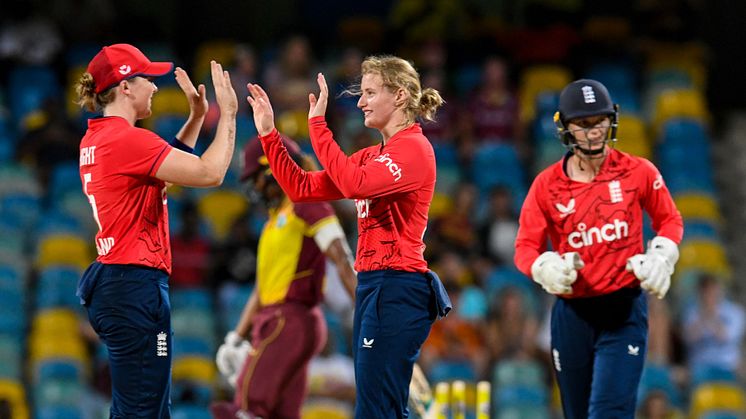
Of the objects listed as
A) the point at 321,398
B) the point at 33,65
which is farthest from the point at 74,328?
the point at 33,65

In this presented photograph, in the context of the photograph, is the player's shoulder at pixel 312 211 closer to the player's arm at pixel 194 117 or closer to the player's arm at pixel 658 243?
the player's arm at pixel 194 117

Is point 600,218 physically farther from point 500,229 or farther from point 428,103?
point 500,229

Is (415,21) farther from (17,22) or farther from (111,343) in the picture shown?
(111,343)

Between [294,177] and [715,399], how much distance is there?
5.67m

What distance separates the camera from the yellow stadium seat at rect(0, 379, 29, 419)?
9883mm

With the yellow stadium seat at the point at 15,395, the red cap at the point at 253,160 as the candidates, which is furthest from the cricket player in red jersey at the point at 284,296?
the yellow stadium seat at the point at 15,395

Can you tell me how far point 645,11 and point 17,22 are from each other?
256 inches

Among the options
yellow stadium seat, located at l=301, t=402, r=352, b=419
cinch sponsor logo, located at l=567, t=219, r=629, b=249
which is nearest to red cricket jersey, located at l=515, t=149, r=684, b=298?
cinch sponsor logo, located at l=567, t=219, r=629, b=249

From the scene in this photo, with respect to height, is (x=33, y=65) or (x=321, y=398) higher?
(x=33, y=65)

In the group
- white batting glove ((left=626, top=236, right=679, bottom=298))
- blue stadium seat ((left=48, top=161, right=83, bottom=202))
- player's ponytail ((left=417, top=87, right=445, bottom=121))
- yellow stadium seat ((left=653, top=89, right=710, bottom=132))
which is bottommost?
white batting glove ((left=626, top=236, right=679, bottom=298))

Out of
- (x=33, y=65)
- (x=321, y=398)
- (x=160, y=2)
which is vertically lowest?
(x=321, y=398)

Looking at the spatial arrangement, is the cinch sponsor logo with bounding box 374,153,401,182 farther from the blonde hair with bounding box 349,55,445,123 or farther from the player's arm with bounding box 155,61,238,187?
the player's arm with bounding box 155,61,238,187

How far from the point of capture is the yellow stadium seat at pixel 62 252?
38.2 feet

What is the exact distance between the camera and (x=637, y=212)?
270 inches
